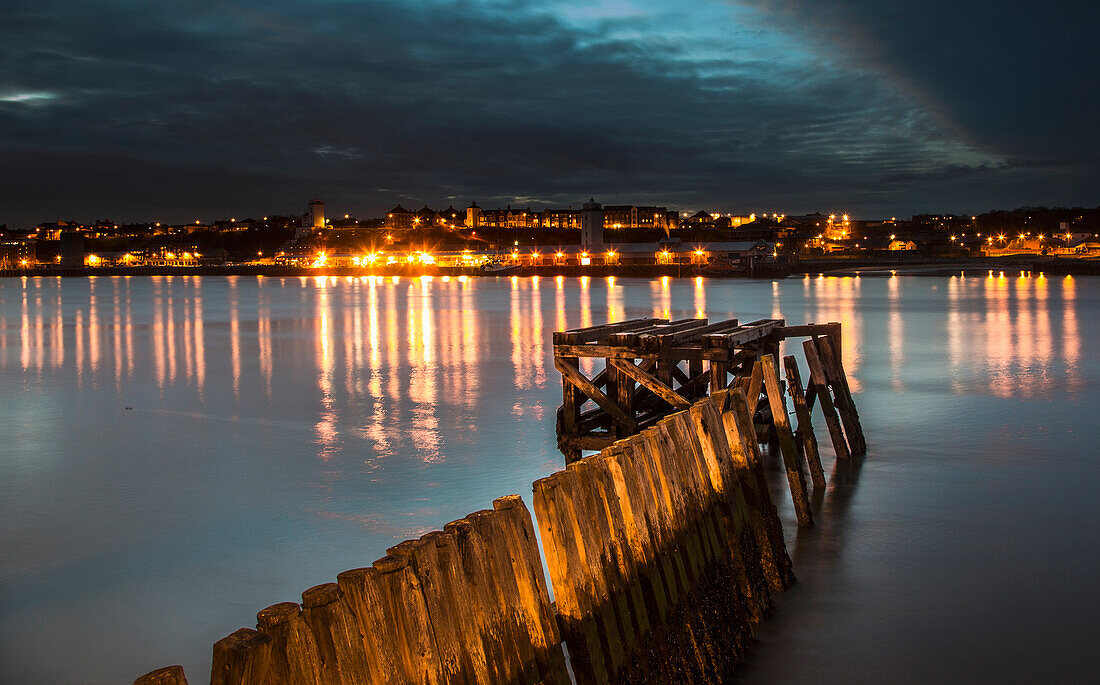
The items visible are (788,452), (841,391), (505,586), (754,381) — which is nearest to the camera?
(505,586)

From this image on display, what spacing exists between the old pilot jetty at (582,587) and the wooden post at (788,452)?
0.13 feet

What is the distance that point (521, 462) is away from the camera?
11734mm

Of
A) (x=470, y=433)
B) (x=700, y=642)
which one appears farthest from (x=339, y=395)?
(x=700, y=642)

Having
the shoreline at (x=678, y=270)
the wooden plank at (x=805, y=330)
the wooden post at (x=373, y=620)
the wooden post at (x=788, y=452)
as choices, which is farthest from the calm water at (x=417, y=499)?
the shoreline at (x=678, y=270)

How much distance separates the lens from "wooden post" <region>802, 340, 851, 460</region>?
36.6ft

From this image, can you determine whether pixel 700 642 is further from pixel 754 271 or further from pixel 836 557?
pixel 754 271

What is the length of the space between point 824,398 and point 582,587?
7444 millimetres

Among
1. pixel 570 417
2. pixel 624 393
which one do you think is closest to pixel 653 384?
pixel 624 393

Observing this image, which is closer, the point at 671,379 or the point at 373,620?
the point at 373,620

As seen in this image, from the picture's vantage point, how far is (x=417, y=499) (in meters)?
9.95

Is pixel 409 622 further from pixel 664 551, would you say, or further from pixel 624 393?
pixel 624 393

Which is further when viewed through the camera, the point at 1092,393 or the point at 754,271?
the point at 754,271

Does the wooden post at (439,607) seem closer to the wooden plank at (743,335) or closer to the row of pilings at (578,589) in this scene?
the row of pilings at (578,589)

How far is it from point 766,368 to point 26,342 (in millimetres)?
29964
